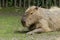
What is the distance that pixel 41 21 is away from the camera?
771 cm

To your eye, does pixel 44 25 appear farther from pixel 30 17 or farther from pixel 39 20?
pixel 30 17

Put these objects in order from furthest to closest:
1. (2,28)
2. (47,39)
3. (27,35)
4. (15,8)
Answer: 1. (15,8)
2. (2,28)
3. (27,35)
4. (47,39)

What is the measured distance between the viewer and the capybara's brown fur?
760 cm

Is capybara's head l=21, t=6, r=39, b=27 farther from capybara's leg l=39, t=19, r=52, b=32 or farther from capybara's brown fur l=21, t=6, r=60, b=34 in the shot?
capybara's leg l=39, t=19, r=52, b=32

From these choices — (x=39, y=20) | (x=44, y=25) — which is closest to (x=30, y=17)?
(x=39, y=20)

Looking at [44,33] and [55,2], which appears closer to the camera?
[44,33]

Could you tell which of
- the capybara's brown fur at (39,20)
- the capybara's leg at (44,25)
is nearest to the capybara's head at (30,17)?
the capybara's brown fur at (39,20)

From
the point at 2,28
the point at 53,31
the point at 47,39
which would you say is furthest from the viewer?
the point at 2,28

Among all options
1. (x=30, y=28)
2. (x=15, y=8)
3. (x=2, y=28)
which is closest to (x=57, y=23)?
(x=30, y=28)

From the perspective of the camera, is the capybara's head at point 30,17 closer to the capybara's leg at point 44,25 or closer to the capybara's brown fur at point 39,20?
the capybara's brown fur at point 39,20

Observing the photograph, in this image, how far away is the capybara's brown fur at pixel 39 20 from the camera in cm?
760

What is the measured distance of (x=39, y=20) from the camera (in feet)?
25.3

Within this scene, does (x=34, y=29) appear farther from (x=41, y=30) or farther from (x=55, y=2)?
(x=55, y=2)

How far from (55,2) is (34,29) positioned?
5.91 m
